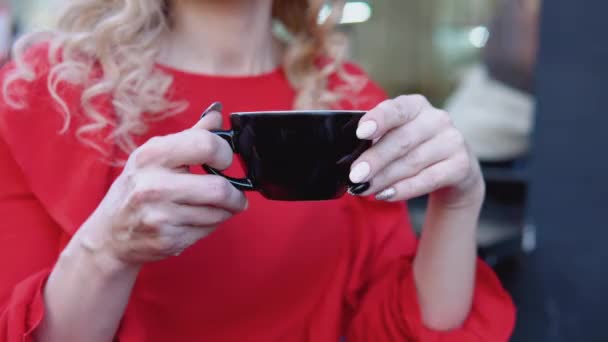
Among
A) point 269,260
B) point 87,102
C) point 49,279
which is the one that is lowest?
point 269,260

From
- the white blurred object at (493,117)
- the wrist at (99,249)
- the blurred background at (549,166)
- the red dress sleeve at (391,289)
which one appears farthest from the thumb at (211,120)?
the white blurred object at (493,117)

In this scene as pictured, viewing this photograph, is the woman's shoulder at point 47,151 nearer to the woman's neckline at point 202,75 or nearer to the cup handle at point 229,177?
A: the woman's neckline at point 202,75

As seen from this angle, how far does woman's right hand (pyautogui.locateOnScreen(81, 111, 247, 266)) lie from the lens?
1.86 feet

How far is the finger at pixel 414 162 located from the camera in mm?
650

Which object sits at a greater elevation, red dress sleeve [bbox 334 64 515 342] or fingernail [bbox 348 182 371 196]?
fingernail [bbox 348 182 371 196]

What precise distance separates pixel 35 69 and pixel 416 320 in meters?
0.64

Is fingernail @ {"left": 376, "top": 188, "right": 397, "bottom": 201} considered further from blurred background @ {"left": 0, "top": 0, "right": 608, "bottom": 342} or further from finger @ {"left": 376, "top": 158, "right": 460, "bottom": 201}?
blurred background @ {"left": 0, "top": 0, "right": 608, "bottom": 342}

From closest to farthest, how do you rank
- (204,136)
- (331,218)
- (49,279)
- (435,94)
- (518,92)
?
(204,136) < (49,279) < (331,218) < (518,92) < (435,94)

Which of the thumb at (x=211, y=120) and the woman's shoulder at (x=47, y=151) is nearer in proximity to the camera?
the thumb at (x=211, y=120)

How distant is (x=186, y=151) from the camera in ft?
1.83

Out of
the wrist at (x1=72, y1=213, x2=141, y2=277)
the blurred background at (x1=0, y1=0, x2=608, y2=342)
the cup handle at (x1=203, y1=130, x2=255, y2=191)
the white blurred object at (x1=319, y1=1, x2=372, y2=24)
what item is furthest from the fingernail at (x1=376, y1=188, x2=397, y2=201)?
the white blurred object at (x1=319, y1=1, x2=372, y2=24)

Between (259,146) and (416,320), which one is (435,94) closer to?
(416,320)

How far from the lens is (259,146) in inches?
22.9

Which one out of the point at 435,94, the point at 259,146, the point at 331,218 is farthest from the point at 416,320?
the point at 435,94
